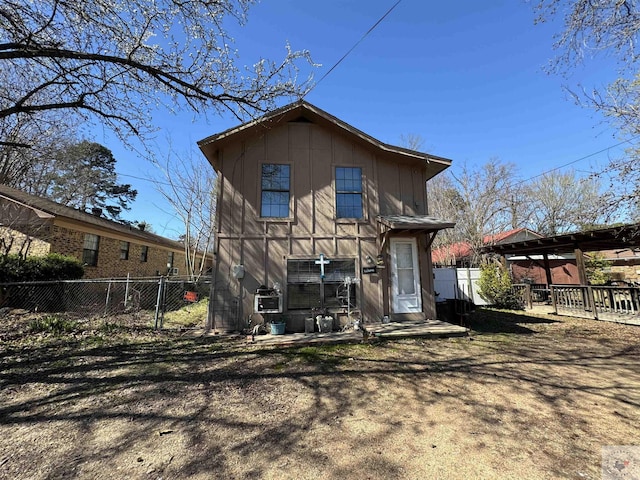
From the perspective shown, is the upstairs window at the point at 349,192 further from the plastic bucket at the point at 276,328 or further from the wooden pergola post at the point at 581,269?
the wooden pergola post at the point at 581,269

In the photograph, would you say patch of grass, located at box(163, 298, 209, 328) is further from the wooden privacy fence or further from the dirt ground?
the wooden privacy fence

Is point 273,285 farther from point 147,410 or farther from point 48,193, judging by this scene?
point 48,193

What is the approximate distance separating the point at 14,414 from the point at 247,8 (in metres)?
7.16

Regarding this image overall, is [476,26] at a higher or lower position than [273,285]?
higher

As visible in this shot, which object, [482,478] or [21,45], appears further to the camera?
[21,45]

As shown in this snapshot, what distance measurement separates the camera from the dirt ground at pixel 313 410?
8.61 ft

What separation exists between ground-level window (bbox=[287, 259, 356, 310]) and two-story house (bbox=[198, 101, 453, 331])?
0.03 m

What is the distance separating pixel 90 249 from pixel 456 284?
1671cm

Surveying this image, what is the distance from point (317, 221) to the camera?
332 inches

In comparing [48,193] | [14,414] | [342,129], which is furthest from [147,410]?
[48,193]

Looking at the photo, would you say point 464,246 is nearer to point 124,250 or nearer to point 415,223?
point 415,223

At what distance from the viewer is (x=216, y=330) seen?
7.66 m

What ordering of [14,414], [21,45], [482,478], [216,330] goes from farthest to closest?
[216,330] → [21,45] → [14,414] → [482,478]

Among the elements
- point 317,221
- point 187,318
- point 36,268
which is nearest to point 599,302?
point 317,221
